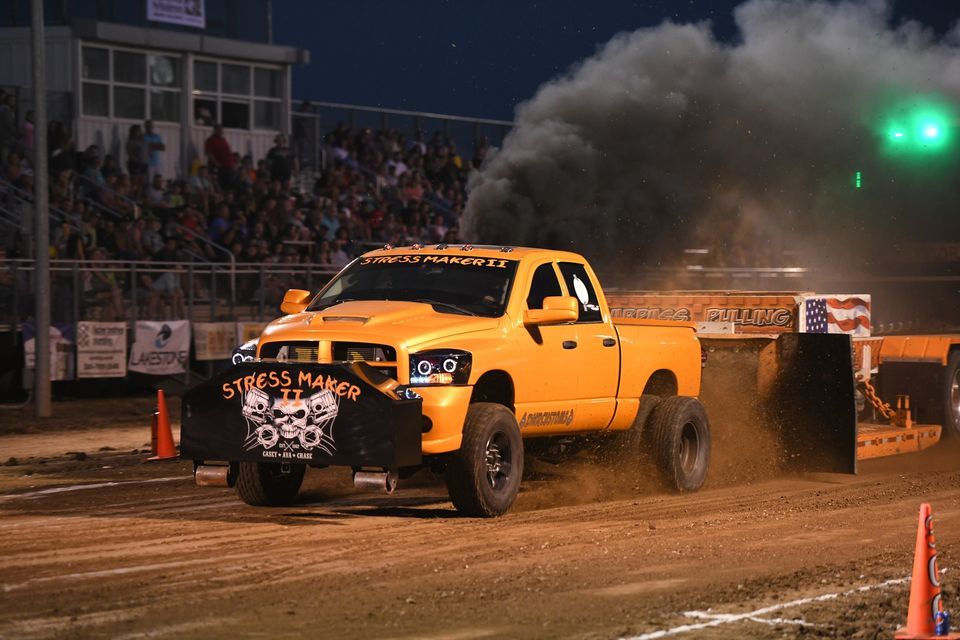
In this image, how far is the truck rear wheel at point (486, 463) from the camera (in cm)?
1038

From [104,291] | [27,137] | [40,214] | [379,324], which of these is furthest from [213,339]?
[379,324]

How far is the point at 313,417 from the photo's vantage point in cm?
999

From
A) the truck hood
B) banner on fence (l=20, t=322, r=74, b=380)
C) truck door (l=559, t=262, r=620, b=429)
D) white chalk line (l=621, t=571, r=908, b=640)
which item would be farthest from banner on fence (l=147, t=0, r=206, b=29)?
white chalk line (l=621, t=571, r=908, b=640)

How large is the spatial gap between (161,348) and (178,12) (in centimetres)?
1080

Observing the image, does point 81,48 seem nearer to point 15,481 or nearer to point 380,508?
point 15,481

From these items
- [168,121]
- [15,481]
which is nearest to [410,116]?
[168,121]

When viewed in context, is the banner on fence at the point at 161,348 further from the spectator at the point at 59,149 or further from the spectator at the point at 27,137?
the spectator at the point at 27,137

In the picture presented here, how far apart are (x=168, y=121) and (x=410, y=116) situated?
6.84m

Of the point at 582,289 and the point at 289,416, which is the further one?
the point at 582,289

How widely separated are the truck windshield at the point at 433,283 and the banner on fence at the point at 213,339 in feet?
37.6

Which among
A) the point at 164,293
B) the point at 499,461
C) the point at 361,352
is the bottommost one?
the point at 499,461

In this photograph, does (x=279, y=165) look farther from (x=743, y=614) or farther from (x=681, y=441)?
(x=743, y=614)

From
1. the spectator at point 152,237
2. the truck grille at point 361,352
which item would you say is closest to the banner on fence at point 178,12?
the spectator at point 152,237

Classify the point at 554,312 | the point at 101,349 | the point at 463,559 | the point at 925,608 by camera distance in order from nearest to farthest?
the point at 925,608
the point at 463,559
the point at 554,312
the point at 101,349
